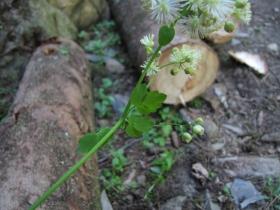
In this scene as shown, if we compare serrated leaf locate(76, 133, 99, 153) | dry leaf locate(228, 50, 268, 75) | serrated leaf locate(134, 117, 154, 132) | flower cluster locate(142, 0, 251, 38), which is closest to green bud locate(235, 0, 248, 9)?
flower cluster locate(142, 0, 251, 38)

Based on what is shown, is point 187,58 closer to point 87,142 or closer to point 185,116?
point 87,142

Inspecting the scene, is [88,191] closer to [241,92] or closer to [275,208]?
[275,208]

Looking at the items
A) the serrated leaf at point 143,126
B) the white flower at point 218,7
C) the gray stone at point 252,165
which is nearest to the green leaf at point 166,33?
the white flower at point 218,7

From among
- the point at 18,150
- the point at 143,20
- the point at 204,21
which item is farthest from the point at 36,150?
the point at 143,20

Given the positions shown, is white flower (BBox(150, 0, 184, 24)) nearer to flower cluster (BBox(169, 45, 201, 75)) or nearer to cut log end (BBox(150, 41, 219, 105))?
flower cluster (BBox(169, 45, 201, 75))

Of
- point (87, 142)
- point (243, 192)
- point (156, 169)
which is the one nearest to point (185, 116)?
point (156, 169)

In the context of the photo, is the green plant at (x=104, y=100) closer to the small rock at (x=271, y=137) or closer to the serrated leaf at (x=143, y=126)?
the small rock at (x=271, y=137)
